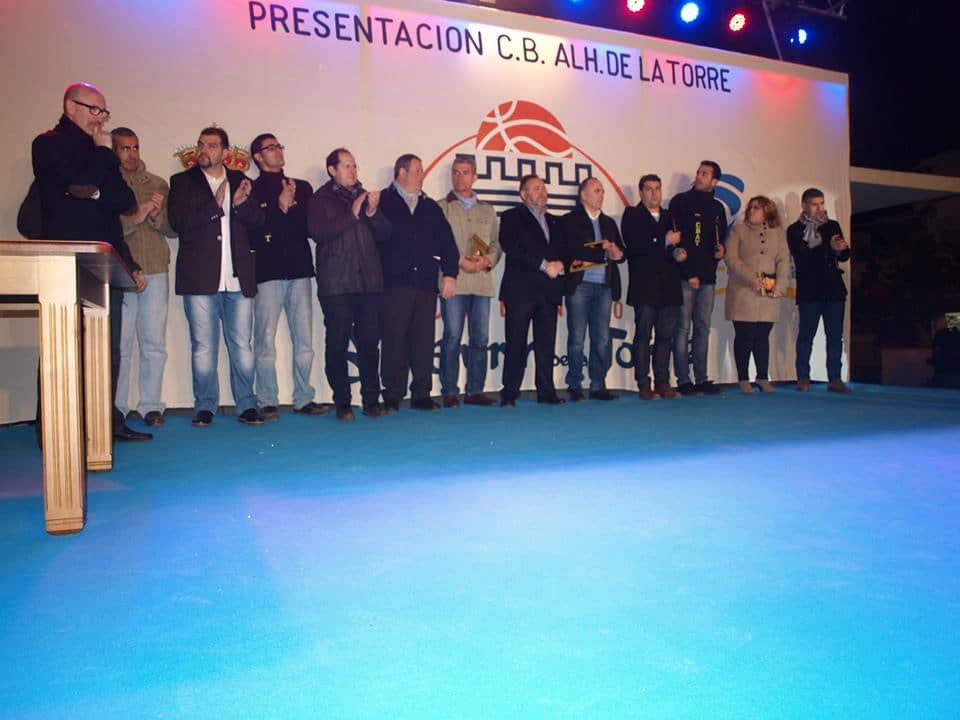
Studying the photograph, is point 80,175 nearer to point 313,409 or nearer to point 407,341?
point 313,409

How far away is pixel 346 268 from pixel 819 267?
3.62m

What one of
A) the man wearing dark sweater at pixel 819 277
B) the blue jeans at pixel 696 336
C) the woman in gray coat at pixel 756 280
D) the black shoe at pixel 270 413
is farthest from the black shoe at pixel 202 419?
the man wearing dark sweater at pixel 819 277

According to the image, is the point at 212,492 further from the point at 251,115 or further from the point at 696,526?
the point at 251,115

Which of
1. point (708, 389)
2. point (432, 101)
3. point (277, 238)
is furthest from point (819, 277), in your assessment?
point (277, 238)

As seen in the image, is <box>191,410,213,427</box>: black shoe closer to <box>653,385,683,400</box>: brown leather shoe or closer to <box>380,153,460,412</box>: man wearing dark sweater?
<box>380,153,460,412</box>: man wearing dark sweater

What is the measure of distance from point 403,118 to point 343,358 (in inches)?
72.5

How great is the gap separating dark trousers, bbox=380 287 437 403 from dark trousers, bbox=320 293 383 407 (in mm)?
103

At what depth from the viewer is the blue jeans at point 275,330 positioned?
4.52 metres

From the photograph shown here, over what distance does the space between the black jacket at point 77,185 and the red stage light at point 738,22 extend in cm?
529

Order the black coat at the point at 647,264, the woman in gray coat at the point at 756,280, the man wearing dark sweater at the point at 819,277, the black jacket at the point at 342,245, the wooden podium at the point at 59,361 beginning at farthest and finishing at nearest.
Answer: the man wearing dark sweater at the point at 819,277
the woman in gray coat at the point at 756,280
the black coat at the point at 647,264
the black jacket at the point at 342,245
the wooden podium at the point at 59,361

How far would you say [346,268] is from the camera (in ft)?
14.5

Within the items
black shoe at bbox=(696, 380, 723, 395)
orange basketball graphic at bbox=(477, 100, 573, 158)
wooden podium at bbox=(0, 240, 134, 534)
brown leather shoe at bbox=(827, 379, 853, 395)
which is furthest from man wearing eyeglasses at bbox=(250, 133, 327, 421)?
brown leather shoe at bbox=(827, 379, 853, 395)

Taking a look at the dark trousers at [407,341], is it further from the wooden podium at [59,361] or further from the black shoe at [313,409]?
the wooden podium at [59,361]

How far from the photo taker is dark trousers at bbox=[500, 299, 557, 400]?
16.5 ft
